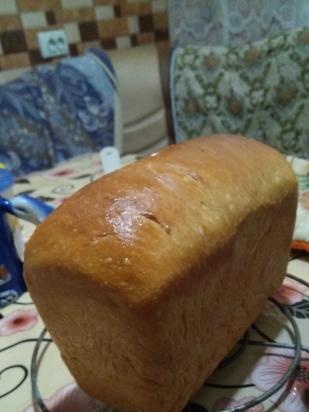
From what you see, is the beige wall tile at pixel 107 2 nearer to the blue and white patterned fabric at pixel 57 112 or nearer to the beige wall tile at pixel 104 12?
the beige wall tile at pixel 104 12

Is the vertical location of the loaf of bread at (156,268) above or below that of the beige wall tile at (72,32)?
below

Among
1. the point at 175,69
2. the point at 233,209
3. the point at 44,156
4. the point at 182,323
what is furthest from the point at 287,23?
the point at 182,323

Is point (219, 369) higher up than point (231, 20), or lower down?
lower down

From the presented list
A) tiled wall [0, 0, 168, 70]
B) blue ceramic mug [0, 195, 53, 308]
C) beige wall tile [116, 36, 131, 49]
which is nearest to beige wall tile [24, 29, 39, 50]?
tiled wall [0, 0, 168, 70]

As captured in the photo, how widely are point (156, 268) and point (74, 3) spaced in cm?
197

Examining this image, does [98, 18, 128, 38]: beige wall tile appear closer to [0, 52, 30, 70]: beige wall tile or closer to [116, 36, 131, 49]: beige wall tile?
[116, 36, 131, 49]: beige wall tile

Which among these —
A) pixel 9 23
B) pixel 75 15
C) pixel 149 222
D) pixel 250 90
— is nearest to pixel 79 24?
pixel 75 15

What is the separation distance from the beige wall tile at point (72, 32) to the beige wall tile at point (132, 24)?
1.12 feet

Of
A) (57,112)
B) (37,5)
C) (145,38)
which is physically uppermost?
(37,5)

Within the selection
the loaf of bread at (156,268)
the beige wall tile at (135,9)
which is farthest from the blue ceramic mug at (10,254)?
the beige wall tile at (135,9)

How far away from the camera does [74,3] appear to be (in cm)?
195

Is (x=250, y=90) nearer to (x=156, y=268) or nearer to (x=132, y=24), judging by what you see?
(x=132, y=24)

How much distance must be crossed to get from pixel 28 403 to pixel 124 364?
6.5 inches

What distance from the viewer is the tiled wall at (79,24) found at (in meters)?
1.77
